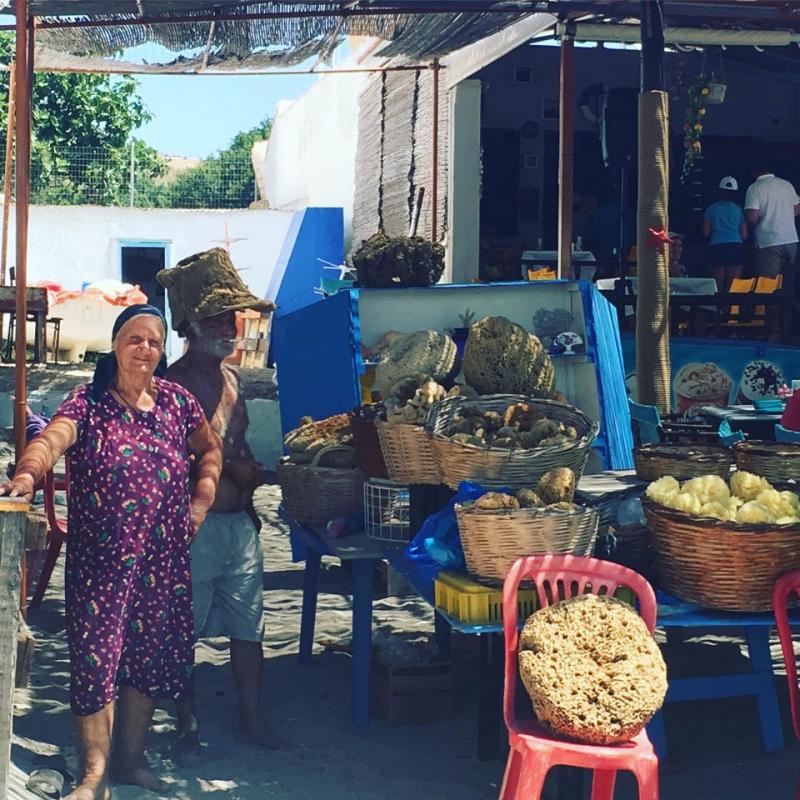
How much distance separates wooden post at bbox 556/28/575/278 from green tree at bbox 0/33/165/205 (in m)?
18.2

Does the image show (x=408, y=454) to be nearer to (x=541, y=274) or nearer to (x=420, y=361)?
(x=420, y=361)

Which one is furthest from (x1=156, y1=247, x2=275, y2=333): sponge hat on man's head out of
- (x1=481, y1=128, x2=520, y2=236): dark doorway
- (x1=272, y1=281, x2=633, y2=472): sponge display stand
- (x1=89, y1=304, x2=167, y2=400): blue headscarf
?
(x1=481, y1=128, x2=520, y2=236): dark doorway

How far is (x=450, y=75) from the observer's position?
508 inches

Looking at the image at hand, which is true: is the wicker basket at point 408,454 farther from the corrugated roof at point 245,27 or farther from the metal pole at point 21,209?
the corrugated roof at point 245,27

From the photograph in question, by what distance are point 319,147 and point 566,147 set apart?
473 inches

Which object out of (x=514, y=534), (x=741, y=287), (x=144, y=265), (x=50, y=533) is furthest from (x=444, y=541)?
(x=144, y=265)

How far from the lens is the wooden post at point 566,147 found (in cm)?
949

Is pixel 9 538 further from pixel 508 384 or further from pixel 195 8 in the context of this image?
pixel 195 8

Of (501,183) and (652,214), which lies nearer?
(652,214)

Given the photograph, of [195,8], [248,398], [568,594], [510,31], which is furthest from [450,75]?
[568,594]

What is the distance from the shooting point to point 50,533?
6395mm

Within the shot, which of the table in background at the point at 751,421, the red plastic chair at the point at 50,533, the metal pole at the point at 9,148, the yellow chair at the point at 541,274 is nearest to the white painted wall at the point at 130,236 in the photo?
the metal pole at the point at 9,148

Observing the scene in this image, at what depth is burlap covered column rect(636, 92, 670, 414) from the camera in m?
7.88

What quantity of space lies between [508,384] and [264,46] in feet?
13.0
